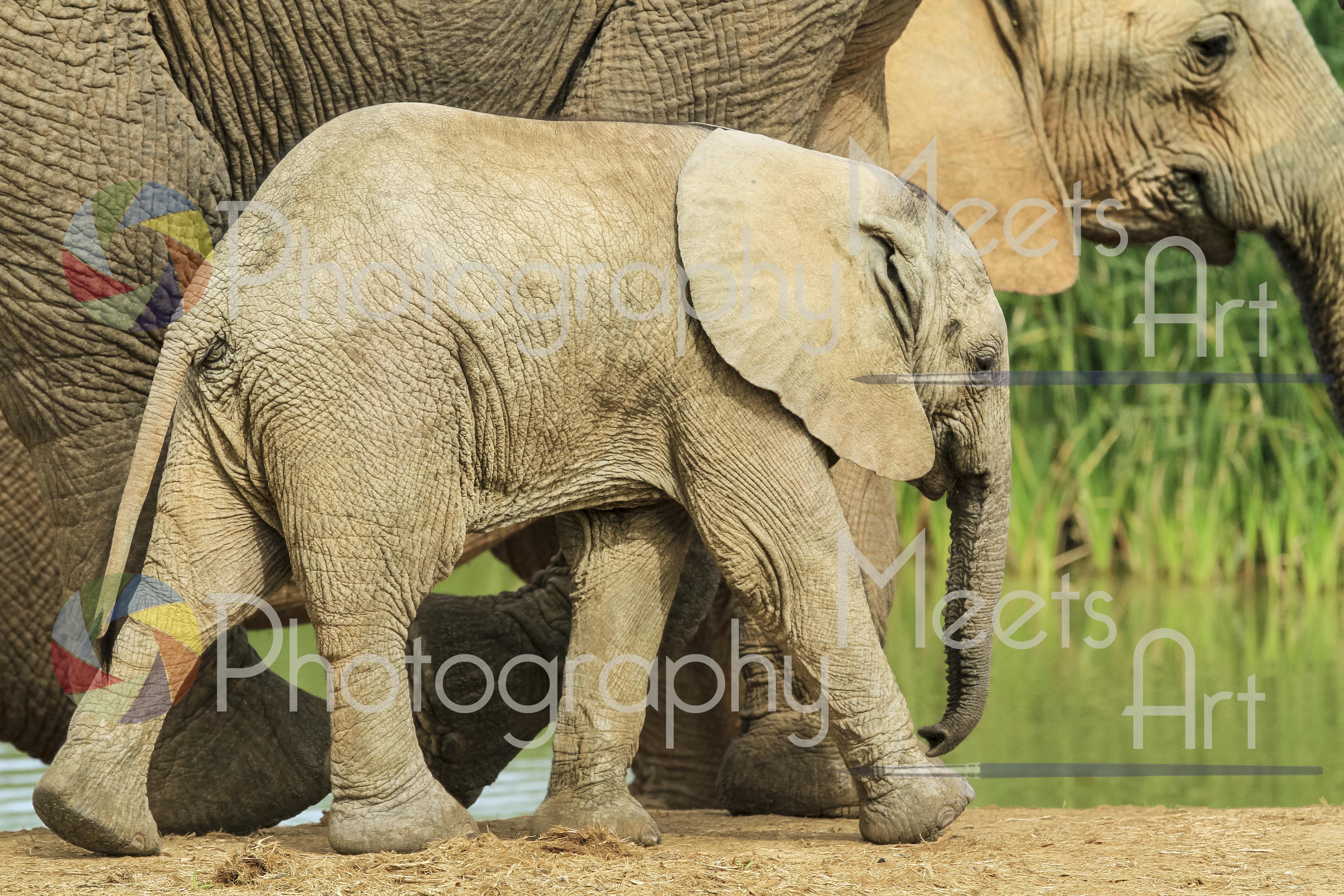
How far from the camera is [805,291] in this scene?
3309mm

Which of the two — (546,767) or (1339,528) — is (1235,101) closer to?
(546,767)

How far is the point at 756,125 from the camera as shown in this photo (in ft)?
12.7

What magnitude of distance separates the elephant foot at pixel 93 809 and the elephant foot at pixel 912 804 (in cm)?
121

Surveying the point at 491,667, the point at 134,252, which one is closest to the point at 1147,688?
the point at 491,667

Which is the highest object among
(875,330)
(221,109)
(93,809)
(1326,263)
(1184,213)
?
(1184,213)

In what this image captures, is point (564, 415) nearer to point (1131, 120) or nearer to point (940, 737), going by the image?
point (940, 737)

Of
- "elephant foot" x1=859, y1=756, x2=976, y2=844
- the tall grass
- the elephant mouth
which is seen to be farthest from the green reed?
"elephant foot" x1=859, y1=756, x2=976, y2=844

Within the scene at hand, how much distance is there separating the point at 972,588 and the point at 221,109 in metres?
1.67

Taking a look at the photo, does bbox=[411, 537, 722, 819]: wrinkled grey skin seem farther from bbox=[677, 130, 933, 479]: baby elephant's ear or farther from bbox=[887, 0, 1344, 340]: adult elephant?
Result: bbox=[887, 0, 1344, 340]: adult elephant

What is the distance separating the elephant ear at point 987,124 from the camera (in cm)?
509

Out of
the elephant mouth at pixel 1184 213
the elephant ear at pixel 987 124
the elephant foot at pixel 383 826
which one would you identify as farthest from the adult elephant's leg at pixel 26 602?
the elephant mouth at pixel 1184 213

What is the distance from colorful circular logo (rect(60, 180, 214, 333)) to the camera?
351 centimetres

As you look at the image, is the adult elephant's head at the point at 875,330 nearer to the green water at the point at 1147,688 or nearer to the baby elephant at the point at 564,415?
the baby elephant at the point at 564,415

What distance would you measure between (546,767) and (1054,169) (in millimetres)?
2472
